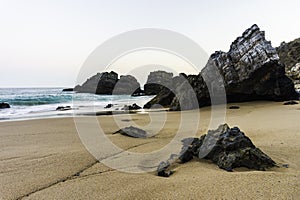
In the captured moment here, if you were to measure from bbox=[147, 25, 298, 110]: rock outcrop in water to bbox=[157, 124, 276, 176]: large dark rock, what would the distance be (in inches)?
315

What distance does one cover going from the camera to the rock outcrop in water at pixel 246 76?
35.1 ft

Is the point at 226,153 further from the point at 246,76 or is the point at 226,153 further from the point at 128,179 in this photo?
the point at 246,76

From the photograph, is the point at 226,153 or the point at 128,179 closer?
the point at 128,179

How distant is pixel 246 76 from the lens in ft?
34.9

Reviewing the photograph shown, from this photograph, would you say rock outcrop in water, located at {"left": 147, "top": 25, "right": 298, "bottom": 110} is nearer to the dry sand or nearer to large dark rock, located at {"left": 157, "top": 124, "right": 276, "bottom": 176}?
the dry sand

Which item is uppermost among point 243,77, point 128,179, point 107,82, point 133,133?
point 107,82

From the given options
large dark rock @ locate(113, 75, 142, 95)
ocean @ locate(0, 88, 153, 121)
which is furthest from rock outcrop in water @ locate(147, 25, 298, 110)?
large dark rock @ locate(113, 75, 142, 95)

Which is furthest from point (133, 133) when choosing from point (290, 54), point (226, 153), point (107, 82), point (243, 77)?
point (290, 54)

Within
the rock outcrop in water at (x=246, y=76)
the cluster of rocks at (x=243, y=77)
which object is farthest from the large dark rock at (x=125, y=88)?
the rock outcrop in water at (x=246, y=76)

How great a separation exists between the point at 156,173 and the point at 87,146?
6.49ft

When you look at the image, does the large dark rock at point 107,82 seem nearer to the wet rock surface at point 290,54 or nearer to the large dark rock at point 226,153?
the wet rock surface at point 290,54

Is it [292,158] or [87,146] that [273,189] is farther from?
[87,146]

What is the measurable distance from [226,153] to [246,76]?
27.4ft

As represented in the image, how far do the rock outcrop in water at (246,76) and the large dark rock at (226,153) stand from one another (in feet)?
26.2
